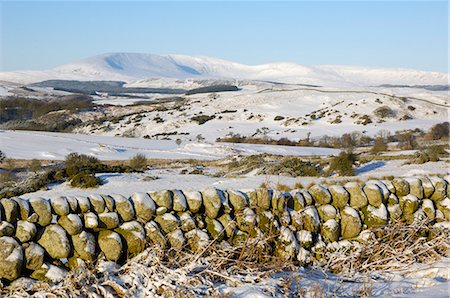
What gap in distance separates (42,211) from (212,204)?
201 cm

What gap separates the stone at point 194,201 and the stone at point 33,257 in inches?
71.7

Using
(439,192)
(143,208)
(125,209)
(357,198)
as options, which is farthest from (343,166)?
(125,209)

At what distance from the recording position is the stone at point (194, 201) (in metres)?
6.22

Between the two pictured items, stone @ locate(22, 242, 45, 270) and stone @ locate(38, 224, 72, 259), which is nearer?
stone @ locate(22, 242, 45, 270)

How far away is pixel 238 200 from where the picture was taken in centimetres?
643

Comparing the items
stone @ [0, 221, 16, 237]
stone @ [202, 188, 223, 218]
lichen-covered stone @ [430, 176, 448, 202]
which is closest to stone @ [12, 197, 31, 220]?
stone @ [0, 221, 16, 237]

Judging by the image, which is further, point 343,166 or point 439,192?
point 343,166

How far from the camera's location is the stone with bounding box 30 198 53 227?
5469 millimetres

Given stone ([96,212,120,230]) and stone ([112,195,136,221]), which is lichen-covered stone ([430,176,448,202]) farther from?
stone ([96,212,120,230])

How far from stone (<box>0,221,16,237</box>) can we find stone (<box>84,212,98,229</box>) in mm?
764

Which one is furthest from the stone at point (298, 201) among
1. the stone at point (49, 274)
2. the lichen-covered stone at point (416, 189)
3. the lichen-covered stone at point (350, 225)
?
the stone at point (49, 274)

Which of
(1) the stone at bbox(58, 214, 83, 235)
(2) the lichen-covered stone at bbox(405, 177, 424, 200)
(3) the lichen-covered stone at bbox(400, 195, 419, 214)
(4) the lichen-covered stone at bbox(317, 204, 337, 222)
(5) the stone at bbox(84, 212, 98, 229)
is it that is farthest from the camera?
(2) the lichen-covered stone at bbox(405, 177, 424, 200)

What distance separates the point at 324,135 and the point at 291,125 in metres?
8.99

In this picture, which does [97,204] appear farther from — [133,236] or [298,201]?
[298,201]
